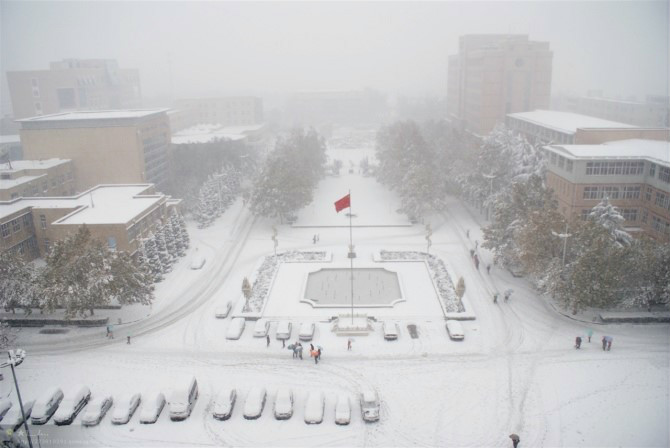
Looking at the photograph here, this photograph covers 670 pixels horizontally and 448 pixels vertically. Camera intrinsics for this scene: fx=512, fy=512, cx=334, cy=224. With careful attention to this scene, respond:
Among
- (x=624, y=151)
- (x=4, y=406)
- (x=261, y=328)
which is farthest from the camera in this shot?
(x=624, y=151)

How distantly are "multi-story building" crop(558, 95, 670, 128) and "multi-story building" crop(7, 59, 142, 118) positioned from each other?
132m

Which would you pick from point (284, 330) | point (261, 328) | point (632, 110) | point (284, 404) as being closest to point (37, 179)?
point (261, 328)

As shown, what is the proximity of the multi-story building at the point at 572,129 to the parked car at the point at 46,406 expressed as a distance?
173ft

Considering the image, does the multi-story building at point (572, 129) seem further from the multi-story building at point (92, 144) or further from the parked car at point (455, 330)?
the multi-story building at point (92, 144)

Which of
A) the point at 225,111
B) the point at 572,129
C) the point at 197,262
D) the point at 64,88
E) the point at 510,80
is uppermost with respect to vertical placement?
the point at 64,88

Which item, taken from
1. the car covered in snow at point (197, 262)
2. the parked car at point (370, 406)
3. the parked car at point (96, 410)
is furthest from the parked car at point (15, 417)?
the car covered in snow at point (197, 262)

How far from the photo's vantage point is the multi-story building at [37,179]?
53.5 m

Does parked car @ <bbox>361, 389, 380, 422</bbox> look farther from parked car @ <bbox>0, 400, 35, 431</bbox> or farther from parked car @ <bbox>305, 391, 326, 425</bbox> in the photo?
parked car @ <bbox>0, 400, 35, 431</bbox>

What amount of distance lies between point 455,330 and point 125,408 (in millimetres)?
20029

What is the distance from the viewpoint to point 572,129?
61.8m

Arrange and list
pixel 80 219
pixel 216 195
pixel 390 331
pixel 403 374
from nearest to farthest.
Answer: pixel 403 374, pixel 390 331, pixel 80 219, pixel 216 195

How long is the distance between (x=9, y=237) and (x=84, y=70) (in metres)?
106

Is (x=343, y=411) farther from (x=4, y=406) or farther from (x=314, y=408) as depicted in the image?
(x=4, y=406)

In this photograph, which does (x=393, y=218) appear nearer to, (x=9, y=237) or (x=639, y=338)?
(x=639, y=338)
